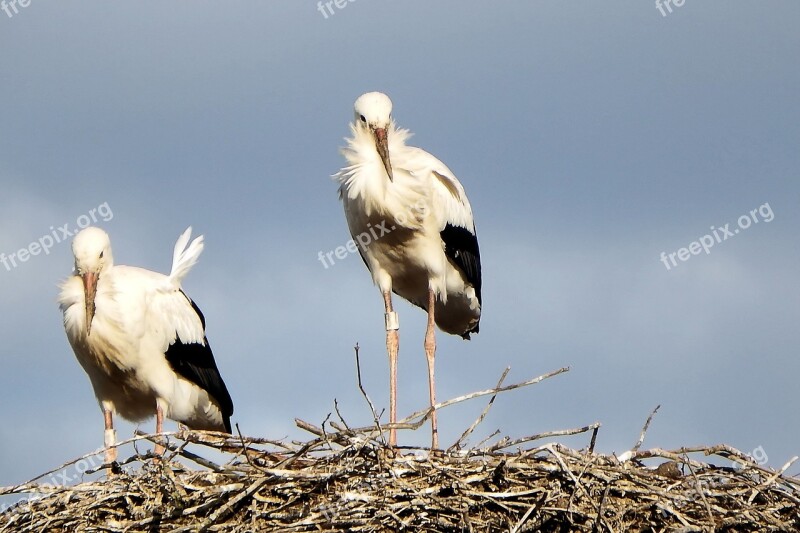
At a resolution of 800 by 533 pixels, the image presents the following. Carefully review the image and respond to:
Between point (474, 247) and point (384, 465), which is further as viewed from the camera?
point (474, 247)

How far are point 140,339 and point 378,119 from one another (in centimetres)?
177

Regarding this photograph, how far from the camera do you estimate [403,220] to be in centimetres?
773

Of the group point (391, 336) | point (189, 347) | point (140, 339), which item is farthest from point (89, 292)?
point (391, 336)

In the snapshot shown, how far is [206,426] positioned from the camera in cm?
855

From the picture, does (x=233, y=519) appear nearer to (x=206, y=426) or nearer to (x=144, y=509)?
(x=144, y=509)

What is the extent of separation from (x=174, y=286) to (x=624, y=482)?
10.3 feet

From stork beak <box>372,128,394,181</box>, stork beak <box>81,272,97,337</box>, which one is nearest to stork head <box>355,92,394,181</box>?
stork beak <box>372,128,394,181</box>

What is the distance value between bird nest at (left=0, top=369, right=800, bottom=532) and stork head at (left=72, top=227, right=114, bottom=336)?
1477mm

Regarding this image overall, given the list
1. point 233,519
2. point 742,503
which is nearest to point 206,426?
point 233,519

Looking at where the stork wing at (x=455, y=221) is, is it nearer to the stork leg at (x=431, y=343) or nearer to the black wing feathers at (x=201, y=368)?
the stork leg at (x=431, y=343)

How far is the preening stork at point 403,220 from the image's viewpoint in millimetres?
7664

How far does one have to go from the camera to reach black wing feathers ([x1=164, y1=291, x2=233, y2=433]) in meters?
8.17

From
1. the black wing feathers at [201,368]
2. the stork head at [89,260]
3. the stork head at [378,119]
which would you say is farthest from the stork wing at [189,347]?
the stork head at [378,119]

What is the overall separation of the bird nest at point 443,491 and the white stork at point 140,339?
147 centimetres
